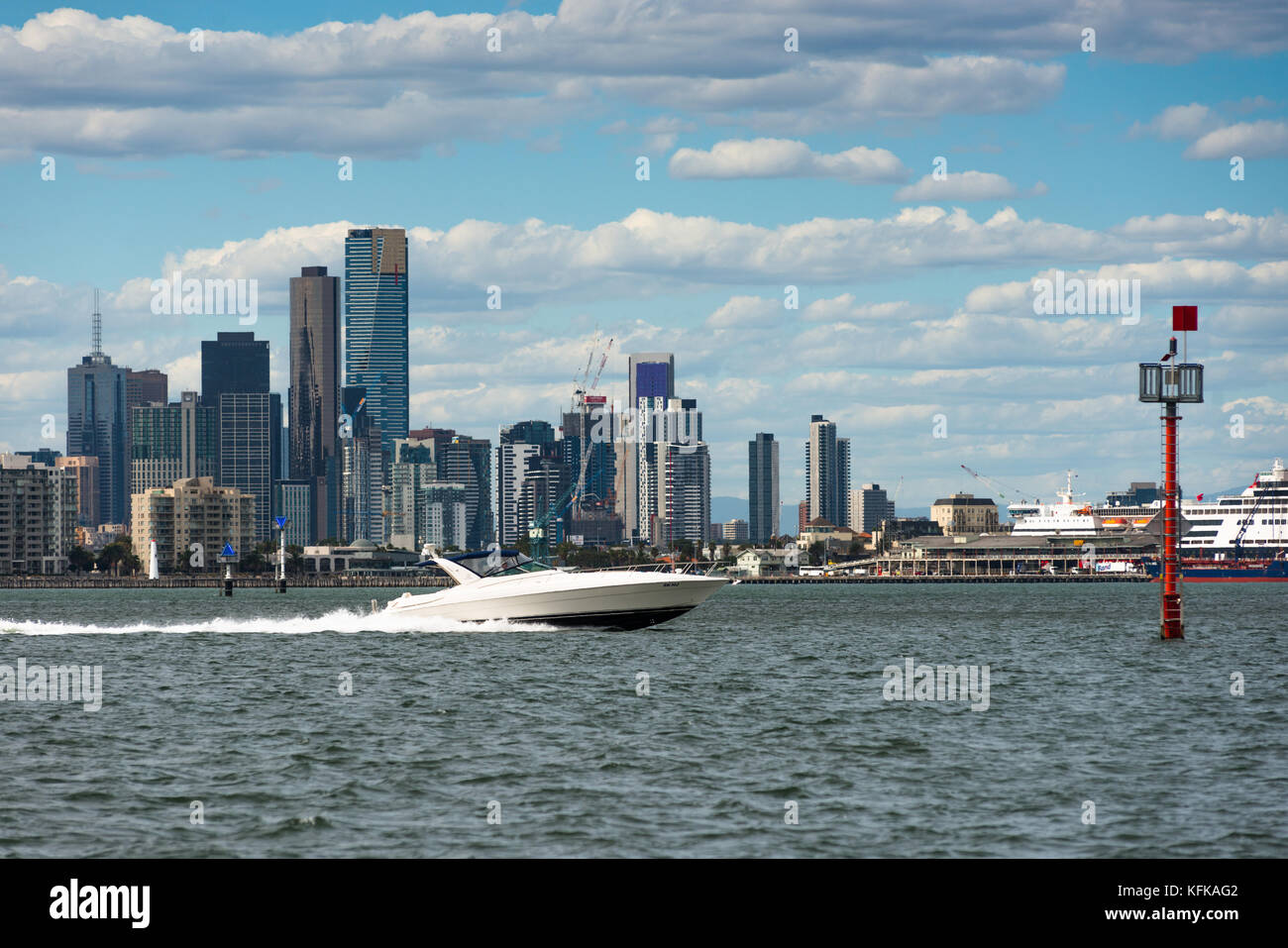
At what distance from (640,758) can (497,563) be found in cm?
3629

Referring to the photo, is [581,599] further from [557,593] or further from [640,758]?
[640,758]

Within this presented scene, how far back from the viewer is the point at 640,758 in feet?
105

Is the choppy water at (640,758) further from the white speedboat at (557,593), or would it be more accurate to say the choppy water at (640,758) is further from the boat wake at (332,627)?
the boat wake at (332,627)

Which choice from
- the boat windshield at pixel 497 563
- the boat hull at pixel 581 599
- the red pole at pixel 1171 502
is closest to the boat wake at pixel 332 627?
the boat hull at pixel 581 599

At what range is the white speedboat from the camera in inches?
2574

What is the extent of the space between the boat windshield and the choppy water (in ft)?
16.4

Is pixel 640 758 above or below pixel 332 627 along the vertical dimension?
above

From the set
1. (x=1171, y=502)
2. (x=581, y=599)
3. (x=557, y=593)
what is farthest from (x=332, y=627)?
(x=1171, y=502)

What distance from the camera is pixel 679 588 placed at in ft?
222

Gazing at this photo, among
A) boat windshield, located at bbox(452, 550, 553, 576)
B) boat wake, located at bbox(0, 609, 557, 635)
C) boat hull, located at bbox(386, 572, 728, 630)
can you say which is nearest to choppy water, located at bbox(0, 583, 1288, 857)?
boat hull, located at bbox(386, 572, 728, 630)

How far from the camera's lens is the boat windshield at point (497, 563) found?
67.2 m

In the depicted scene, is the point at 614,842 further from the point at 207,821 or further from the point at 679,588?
the point at 679,588
